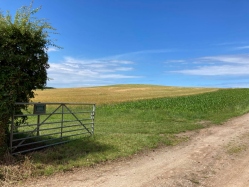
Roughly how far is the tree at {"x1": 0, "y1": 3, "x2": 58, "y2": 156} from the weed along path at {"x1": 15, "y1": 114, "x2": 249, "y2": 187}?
260 cm

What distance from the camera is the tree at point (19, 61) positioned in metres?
7.37

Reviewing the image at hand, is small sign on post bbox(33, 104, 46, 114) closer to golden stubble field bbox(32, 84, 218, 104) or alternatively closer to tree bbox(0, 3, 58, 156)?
tree bbox(0, 3, 58, 156)

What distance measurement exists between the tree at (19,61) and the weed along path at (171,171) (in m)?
2.60

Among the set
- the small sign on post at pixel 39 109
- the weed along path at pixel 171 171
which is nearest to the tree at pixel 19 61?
the small sign on post at pixel 39 109

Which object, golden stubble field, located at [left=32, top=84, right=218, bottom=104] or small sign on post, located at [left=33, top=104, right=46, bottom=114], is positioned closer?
small sign on post, located at [left=33, top=104, right=46, bottom=114]

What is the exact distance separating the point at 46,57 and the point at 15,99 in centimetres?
181

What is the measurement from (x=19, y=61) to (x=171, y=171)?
5656 millimetres

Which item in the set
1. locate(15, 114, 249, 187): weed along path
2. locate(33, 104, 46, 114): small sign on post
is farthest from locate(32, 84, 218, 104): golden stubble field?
locate(15, 114, 249, 187): weed along path

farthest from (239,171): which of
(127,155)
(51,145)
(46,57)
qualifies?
(46,57)

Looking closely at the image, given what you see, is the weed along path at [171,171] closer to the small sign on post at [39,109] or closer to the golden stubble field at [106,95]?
the small sign on post at [39,109]

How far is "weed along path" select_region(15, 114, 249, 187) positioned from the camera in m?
6.08

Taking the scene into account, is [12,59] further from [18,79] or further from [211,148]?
[211,148]

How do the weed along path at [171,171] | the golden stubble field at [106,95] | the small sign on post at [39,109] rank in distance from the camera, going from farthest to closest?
1. the golden stubble field at [106,95]
2. the small sign on post at [39,109]
3. the weed along path at [171,171]

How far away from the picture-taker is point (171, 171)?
22.7ft
